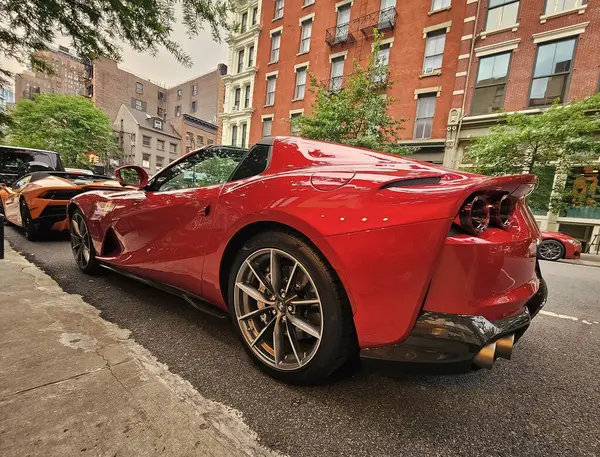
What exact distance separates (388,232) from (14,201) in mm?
7086

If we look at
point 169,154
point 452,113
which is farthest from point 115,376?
point 169,154

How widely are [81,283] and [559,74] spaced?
56.0ft

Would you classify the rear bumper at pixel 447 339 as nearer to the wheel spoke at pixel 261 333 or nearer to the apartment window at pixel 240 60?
the wheel spoke at pixel 261 333

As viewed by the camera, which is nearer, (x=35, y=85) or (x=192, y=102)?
(x=192, y=102)

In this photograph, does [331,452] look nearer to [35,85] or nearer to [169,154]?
[169,154]

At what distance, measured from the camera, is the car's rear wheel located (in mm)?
8859

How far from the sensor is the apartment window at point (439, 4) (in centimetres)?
1417

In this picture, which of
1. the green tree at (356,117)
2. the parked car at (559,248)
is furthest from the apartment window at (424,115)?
the parked car at (559,248)

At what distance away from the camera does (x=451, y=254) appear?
1.13m

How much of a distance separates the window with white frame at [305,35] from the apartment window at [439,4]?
741cm

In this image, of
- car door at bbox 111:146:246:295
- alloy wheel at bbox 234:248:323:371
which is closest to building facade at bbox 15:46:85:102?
car door at bbox 111:146:246:295

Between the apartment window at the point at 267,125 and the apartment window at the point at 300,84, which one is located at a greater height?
the apartment window at the point at 300,84

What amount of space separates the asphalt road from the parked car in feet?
27.7

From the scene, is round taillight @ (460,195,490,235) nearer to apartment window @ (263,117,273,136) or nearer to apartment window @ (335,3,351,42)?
apartment window @ (335,3,351,42)
